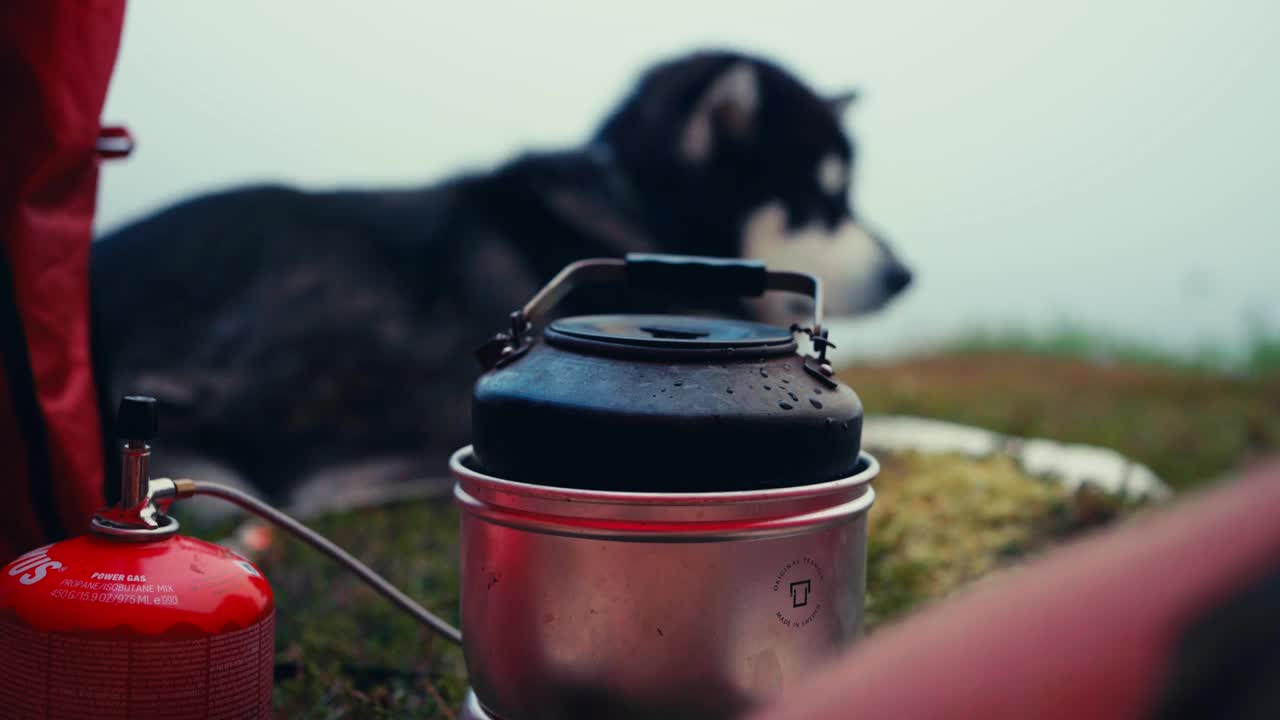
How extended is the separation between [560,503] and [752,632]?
29 cm

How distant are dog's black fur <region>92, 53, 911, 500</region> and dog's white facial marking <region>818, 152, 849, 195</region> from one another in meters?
0.07

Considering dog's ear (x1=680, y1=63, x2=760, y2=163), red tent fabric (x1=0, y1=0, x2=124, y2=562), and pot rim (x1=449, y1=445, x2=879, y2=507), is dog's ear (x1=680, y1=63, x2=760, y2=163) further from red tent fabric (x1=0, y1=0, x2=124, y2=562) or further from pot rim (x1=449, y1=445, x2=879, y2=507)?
pot rim (x1=449, y1=445, x2=879, y2=507)

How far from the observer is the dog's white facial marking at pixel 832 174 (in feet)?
14.8

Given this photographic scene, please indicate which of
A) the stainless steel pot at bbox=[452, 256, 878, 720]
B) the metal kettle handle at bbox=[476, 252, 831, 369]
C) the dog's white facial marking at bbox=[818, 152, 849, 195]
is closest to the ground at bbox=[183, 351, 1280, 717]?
the stainless steel pot at bbox=[452, 256, 878, 720]

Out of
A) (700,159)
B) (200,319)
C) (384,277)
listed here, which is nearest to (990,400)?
(700,159)

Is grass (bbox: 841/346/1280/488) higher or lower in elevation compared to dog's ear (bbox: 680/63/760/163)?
lower

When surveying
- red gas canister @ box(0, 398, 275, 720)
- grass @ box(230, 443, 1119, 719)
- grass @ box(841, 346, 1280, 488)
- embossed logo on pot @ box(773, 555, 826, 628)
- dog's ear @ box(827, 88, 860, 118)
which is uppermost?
dog's ear @ box(827, 88, 860, 118)

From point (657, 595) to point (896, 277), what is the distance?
11.9 ft

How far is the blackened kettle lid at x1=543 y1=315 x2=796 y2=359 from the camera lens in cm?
150

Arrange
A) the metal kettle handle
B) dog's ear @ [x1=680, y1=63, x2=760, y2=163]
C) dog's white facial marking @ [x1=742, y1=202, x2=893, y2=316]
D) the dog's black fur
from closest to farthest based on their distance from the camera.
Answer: the metal kettle handle < the dog's black fur < dog's ear @ [x1=680, y1=63, x2=760, y2=163] < dog's white facial marking @ [x1=742, y1=202, x2=893, y2=316]

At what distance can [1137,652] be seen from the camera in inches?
18.3

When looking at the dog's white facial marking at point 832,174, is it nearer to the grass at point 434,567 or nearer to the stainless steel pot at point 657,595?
the grass at point 434,567

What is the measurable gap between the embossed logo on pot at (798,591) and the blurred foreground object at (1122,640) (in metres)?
0.89

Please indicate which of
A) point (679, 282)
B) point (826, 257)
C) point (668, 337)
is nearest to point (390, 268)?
point (826, 257)
